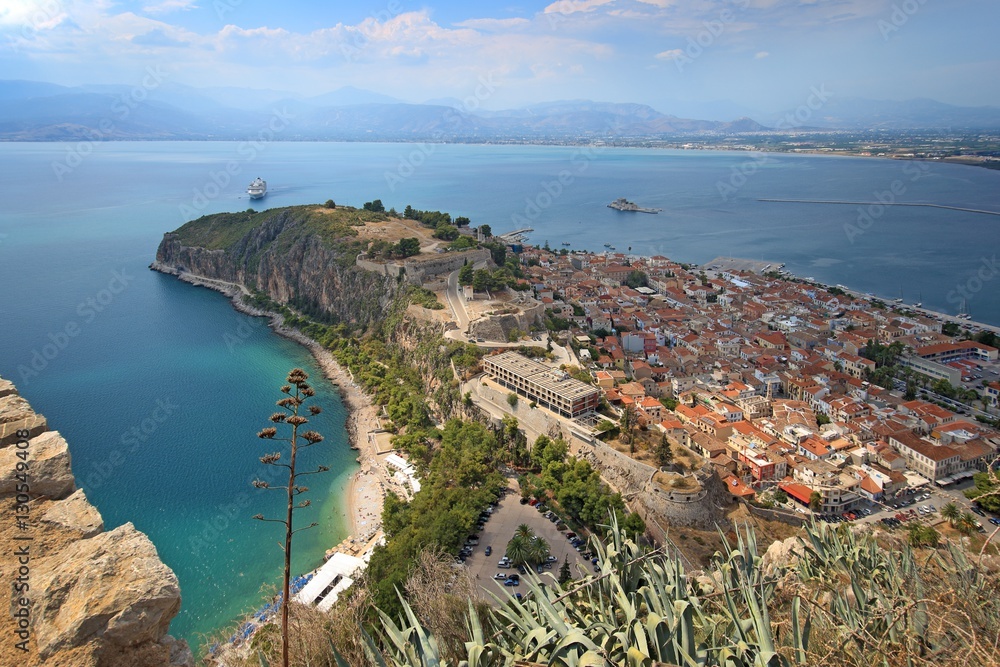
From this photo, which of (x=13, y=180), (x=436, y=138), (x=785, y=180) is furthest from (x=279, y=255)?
(x=436, y=138)

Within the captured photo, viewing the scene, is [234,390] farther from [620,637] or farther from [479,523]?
[620,637]

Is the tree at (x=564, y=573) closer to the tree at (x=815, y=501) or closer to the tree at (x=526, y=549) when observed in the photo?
the tree at (x=526, y=549)

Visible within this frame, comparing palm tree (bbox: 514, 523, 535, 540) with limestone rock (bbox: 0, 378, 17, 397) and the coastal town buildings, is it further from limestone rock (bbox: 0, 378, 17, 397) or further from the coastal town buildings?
limestone rock (bbox: 0, 378, 17, 397)

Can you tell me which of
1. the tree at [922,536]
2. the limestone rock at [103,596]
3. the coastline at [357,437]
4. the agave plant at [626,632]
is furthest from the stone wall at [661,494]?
the limestone rock at [103,596]

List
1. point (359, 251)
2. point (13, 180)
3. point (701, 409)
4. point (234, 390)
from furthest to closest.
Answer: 1. point (13, 180)
2. point (359, 251)
3. point (234, 390)
4. point (701, 409)

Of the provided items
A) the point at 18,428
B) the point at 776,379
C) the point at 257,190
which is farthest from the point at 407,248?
the point at 257,190

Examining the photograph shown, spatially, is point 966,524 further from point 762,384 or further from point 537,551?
point 537,551

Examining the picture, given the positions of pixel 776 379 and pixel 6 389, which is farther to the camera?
pixel 776 379
